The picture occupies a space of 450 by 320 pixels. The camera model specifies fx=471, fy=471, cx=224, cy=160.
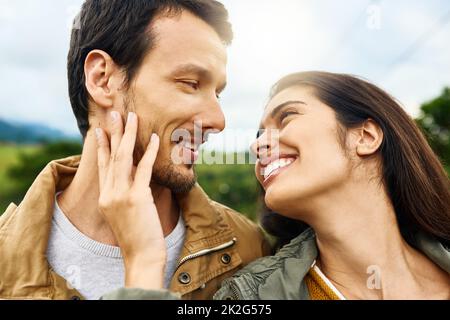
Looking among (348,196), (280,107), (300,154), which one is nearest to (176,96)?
(280,107)

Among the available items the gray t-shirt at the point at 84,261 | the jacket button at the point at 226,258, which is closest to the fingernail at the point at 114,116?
the gray t-shirt at the point at 84,261

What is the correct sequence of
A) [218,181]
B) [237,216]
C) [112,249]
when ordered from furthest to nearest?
[218,181] → [237,216] → [112,249]

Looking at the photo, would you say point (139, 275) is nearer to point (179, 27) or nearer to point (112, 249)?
point (112, 249)

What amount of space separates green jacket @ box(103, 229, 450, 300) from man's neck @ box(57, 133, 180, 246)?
47 cm

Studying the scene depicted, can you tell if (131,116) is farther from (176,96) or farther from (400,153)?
(400,153)

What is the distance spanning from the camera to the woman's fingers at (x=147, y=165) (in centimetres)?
200

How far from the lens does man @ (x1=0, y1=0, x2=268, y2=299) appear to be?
6.83 feet

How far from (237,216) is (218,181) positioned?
3290 centimetres

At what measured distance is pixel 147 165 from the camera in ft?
6.77

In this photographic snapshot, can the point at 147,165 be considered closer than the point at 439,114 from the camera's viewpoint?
Yes

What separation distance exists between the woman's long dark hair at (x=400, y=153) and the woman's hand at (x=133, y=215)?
0.94 meters

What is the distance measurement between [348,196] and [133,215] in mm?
989
